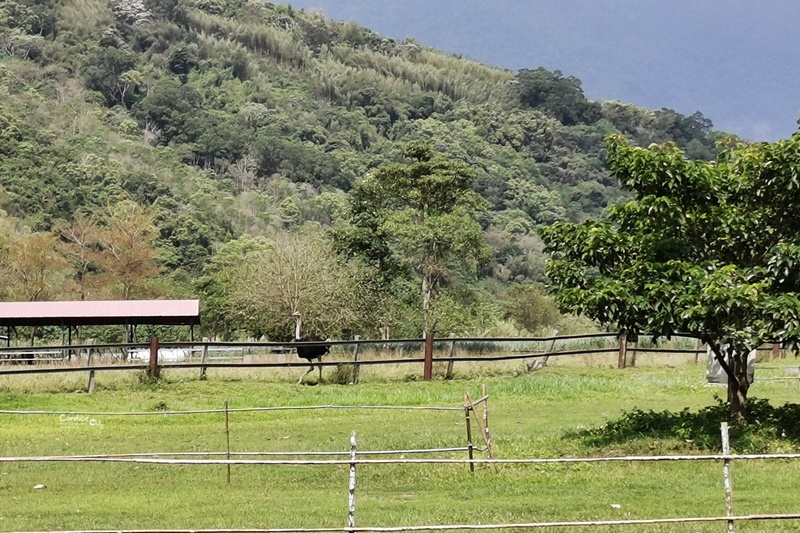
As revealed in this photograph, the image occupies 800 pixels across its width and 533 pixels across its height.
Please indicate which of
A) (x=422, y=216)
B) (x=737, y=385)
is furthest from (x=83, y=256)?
(x=737, y=385)

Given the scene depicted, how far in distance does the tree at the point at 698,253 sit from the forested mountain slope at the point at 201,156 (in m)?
28.6

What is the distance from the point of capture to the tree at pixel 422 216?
146 ft

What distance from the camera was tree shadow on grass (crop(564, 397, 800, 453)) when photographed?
16.2 metres

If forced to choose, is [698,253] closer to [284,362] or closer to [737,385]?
[737,385]

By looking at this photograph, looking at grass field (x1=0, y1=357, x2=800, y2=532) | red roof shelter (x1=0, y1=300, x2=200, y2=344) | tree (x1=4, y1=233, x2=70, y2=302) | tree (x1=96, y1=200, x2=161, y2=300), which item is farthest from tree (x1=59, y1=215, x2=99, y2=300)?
grass field (x1=0, y1=357, x2=800, y2=532)

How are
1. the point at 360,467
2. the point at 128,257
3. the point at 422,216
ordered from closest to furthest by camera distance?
the point at 360,467
the point at 422,216
the point at 128,257

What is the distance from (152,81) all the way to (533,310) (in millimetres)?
119020

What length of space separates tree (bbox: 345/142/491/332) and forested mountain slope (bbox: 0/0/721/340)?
2.87m

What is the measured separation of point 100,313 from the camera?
37.9 metres

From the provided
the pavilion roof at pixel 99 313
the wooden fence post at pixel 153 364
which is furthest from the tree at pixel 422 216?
the wooden fence post at pixel 153 364

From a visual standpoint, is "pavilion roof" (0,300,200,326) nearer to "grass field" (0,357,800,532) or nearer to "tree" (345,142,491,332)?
"grass field" (0,357,800,532)

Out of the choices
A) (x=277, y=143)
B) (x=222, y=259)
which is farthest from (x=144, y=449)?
(x=277, y=143)

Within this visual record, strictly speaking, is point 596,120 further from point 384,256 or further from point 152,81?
point 384,256

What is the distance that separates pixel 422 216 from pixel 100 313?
15083mm
